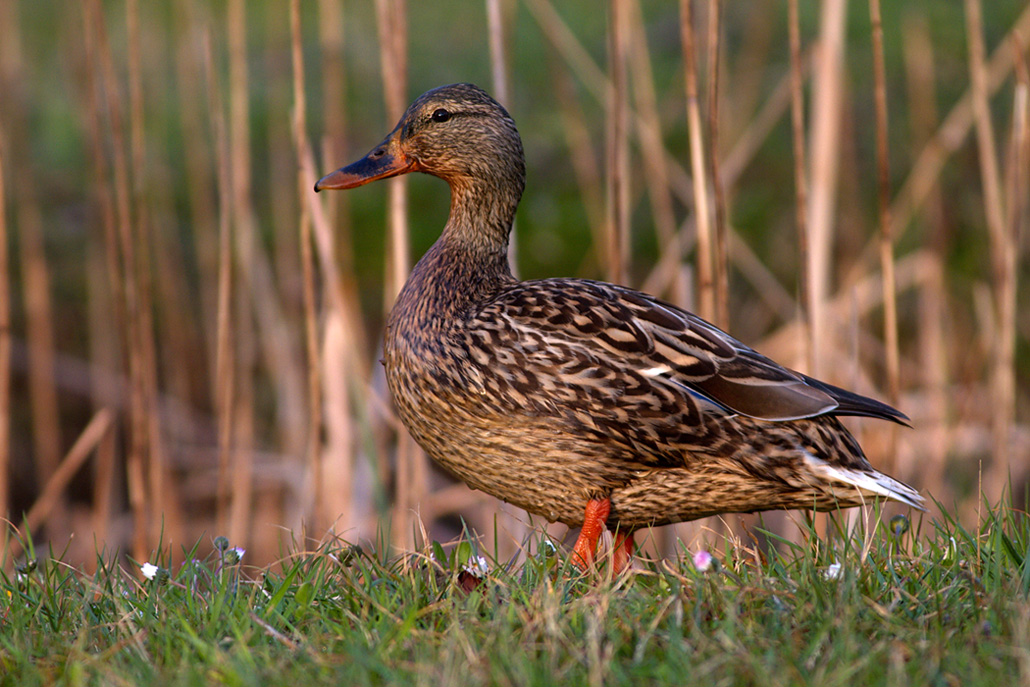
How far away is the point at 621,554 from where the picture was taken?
3.01 metres

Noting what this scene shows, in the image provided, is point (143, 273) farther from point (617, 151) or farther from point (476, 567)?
point (476, 567)


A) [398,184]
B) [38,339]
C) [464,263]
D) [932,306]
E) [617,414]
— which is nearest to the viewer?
[617,414]

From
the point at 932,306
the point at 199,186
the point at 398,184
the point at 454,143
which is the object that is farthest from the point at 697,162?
the point at 199,186

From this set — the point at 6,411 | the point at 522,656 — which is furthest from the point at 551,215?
the point at 522,656

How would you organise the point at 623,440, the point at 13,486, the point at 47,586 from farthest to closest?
1. the point at 13,486
2. the point at 623,440
3. the point at 47,586

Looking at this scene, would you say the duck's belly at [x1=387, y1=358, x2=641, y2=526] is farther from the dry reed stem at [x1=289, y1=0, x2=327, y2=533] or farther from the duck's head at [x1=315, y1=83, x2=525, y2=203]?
the dry reed stem at [x1=289, y1=0, x2=327, y2=533]

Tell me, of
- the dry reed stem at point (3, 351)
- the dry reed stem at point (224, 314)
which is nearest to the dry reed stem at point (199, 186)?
the dry reed stem at point (224, 314)

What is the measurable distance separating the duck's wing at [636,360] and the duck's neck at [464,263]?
173mm

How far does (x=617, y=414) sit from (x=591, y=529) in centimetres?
35

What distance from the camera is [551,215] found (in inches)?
259

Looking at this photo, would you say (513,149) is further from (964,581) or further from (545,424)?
(964,581)

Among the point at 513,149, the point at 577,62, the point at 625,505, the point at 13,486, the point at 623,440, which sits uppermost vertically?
the point at 577,62

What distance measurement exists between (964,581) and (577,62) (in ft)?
10.8

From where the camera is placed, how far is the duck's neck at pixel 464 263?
11.0 ft
